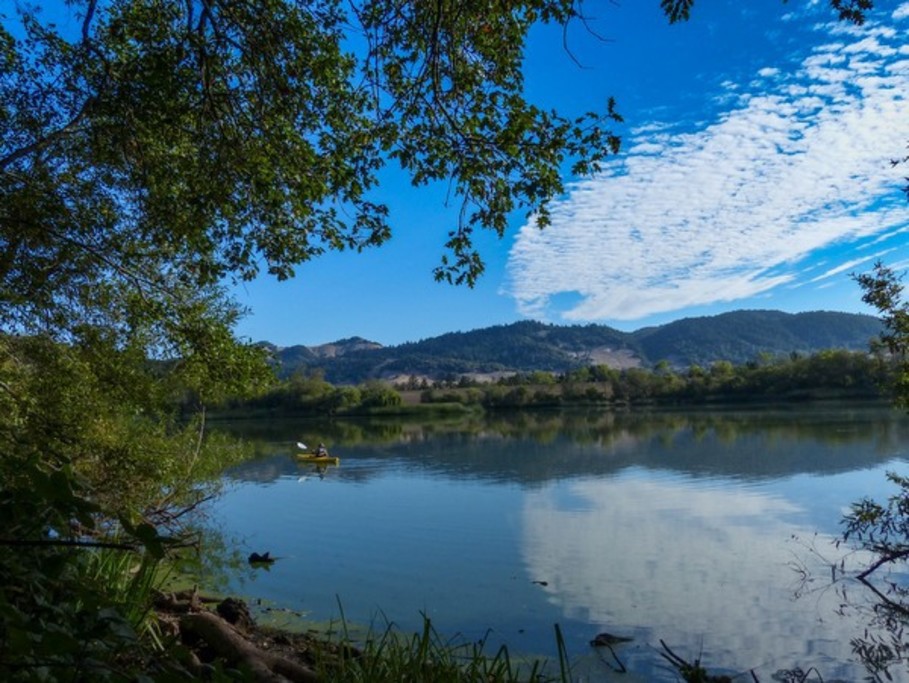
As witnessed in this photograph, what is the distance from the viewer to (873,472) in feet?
86.7

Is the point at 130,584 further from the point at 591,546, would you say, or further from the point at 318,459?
the point at 318,459

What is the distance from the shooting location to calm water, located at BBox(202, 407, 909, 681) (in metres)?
10.5

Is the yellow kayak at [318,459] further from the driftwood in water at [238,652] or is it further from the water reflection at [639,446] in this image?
the driftwood in water at [238,652]

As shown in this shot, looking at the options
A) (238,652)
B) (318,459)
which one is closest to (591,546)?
(238,652)

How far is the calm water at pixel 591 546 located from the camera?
10.5m

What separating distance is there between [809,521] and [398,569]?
1212 cm

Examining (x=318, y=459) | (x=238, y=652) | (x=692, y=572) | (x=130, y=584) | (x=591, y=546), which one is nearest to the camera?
(x=130, y=584)

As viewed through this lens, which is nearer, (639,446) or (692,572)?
(692,572)

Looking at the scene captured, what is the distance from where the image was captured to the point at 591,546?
16.7 metres

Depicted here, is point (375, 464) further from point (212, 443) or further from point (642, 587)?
point (642, 587)

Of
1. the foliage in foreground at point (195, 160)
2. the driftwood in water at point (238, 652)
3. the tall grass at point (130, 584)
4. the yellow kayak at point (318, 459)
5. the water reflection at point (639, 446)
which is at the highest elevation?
the foliage in foreground at point (195, 160)

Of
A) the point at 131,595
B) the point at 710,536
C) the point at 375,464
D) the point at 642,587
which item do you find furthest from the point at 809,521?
the point at 375,464

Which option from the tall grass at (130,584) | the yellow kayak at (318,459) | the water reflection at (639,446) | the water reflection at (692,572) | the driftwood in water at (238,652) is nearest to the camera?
the tall grass at (130,584)

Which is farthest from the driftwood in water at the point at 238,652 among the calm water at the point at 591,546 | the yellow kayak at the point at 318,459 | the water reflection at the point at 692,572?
the yellow kayak at the point at 318,459
